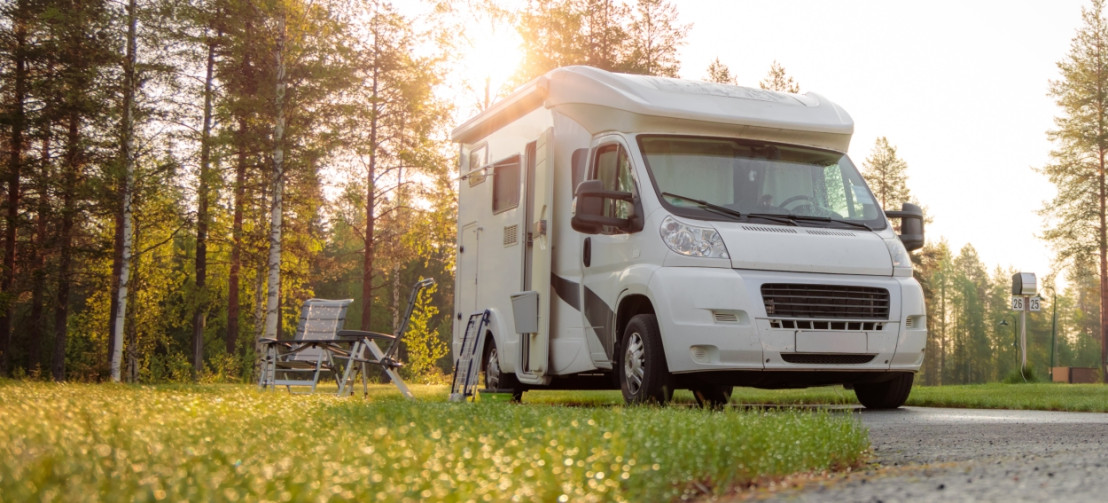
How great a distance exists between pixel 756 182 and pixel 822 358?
1.52m

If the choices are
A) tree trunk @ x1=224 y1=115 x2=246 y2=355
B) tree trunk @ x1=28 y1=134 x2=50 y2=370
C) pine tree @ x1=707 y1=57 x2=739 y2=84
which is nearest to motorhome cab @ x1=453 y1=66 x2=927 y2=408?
tree trunk @ x1=224 y1=115 x2=246 y2=355

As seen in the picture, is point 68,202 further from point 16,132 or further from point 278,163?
point 278,163

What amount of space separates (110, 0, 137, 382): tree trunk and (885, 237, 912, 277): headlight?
16.9 m

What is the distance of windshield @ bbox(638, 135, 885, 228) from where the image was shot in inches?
335

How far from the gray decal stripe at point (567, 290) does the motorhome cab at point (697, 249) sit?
0.02m

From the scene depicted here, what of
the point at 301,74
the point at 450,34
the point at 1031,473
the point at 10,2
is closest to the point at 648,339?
the point at 1031,473

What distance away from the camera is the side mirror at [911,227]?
957 cm

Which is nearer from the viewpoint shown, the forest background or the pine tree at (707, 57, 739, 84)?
the forest background

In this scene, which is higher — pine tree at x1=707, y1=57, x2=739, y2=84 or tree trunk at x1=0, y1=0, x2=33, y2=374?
pine tree at x1=707, y1=57, x2=739, y2=84

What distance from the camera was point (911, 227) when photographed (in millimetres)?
9602

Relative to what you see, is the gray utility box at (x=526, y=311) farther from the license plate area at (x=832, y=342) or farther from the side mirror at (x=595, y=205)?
the license plate area at (x=832, y=342)

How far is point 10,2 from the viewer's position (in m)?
24.5

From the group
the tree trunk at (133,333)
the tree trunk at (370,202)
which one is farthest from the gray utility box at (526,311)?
the tree trunk at (133,333)

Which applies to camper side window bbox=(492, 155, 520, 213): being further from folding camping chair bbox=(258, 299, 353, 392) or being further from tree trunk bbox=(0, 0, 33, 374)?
tree trunk bbox=(0, 0, 33, 374)
